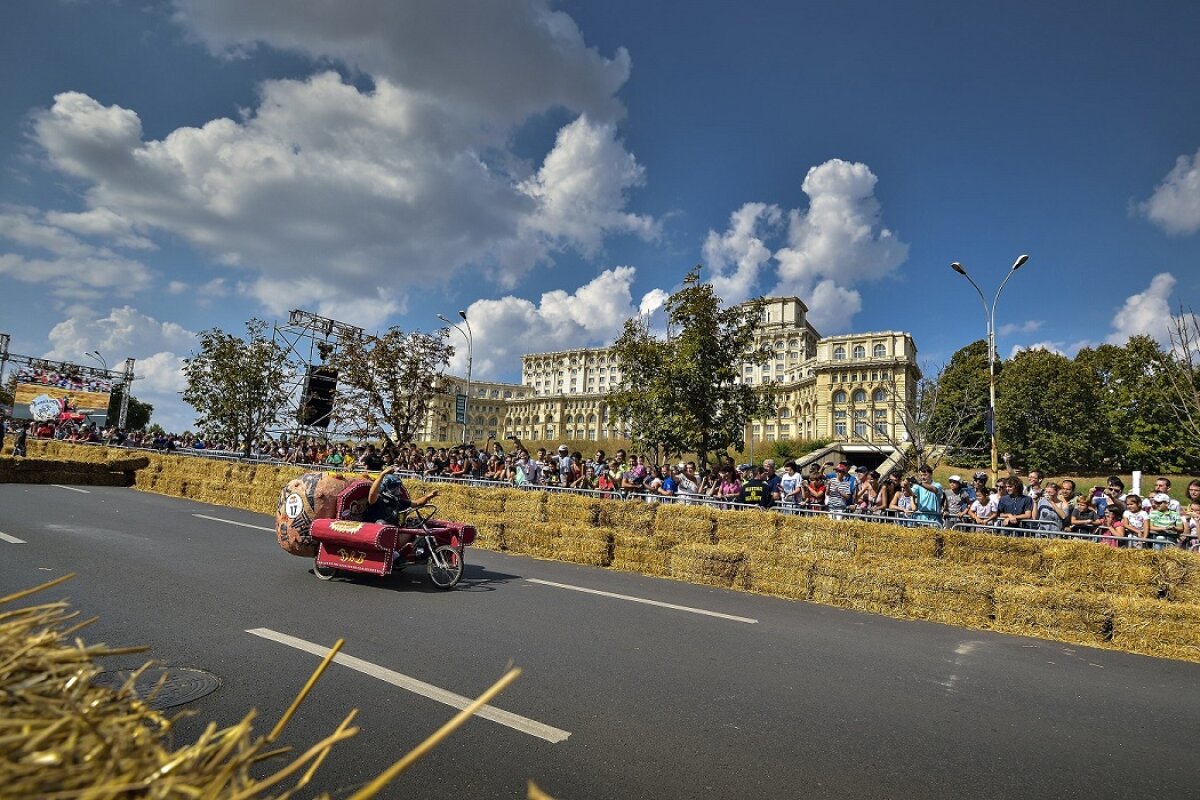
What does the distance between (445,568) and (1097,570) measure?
8669 mm

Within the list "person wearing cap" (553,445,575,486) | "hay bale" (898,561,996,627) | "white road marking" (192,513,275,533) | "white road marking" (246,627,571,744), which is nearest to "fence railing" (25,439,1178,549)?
"person wearing cap" (553,445,575,486)

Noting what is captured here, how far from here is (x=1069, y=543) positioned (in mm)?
8656

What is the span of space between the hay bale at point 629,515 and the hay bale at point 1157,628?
6.81m

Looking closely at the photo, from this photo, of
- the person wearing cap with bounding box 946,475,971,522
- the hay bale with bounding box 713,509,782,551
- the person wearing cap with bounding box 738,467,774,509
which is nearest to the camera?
the hay bale with bounding box 713,509,782,551

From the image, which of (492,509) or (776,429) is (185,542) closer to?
(492,509)

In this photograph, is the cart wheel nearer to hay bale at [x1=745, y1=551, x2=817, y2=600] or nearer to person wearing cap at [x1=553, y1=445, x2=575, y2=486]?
hay bale at [x1=745, y1=551, x2=817, y2=600]

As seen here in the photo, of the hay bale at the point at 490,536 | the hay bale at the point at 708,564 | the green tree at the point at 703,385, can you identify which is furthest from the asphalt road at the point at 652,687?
the green tree at the point at 703,385

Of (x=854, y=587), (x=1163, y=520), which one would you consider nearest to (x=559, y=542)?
(x=854, y=587)

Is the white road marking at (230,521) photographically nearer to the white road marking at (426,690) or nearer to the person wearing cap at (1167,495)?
the white road marking at (426,690)

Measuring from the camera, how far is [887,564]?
9414mm

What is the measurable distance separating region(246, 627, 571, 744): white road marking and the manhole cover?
0.93 meters

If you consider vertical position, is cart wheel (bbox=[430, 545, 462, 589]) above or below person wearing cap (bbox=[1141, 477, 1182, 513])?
below

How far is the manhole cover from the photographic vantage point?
172 inches

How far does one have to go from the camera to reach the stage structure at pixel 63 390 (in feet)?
157
